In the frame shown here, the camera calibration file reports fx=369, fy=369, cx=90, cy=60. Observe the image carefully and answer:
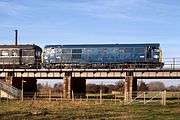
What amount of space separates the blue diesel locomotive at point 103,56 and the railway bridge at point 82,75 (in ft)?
4.24

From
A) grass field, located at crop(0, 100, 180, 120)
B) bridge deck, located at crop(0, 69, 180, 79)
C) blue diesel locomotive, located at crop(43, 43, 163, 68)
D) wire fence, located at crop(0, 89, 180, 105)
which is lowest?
wire fence, located at crop(0, 89, 180, 105)

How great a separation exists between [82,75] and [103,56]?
471 centimetres

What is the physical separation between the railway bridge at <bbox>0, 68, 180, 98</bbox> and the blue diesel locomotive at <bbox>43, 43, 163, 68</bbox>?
4.24 feet

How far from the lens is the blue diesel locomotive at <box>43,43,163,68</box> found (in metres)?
57.4

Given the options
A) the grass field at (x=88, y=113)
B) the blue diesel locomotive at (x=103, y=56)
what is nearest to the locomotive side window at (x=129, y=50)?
the blue diesel locomotive at (x=103, y=56)

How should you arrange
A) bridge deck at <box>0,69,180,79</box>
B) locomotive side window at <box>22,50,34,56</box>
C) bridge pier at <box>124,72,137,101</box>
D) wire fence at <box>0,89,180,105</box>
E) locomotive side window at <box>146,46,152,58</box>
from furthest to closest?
locomotive side window at <box>22,50,34,56</box> < locomotive side window at <box>146,46,152,58</box> < bridge deck at <box>0,69,180,79</box> < bridge pier at <box>124,72,137,101</box> < wire fence at <box>0,89,180,105</box>

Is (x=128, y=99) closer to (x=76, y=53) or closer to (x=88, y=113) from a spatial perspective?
(x=76, y=53)

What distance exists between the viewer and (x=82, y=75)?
193 ft

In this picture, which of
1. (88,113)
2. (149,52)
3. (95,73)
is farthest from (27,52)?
(88,113)

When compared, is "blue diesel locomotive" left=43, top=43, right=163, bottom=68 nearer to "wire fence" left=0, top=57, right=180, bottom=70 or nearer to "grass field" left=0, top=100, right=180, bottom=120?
"wire fence" left=0, top=57, right=180, bottom=70

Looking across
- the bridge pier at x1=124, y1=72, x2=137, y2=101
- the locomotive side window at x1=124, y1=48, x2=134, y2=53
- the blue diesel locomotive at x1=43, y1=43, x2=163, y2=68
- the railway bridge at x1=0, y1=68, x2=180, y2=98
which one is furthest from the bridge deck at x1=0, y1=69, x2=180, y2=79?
the locomotive side window at x1=124, y1=48, x2=134, y2=53

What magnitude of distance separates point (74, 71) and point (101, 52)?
555 centimetres

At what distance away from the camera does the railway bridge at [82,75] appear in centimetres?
5550

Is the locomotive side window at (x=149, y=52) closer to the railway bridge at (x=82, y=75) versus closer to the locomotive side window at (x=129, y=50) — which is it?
the locomotive side window at (x=129, y=50)
